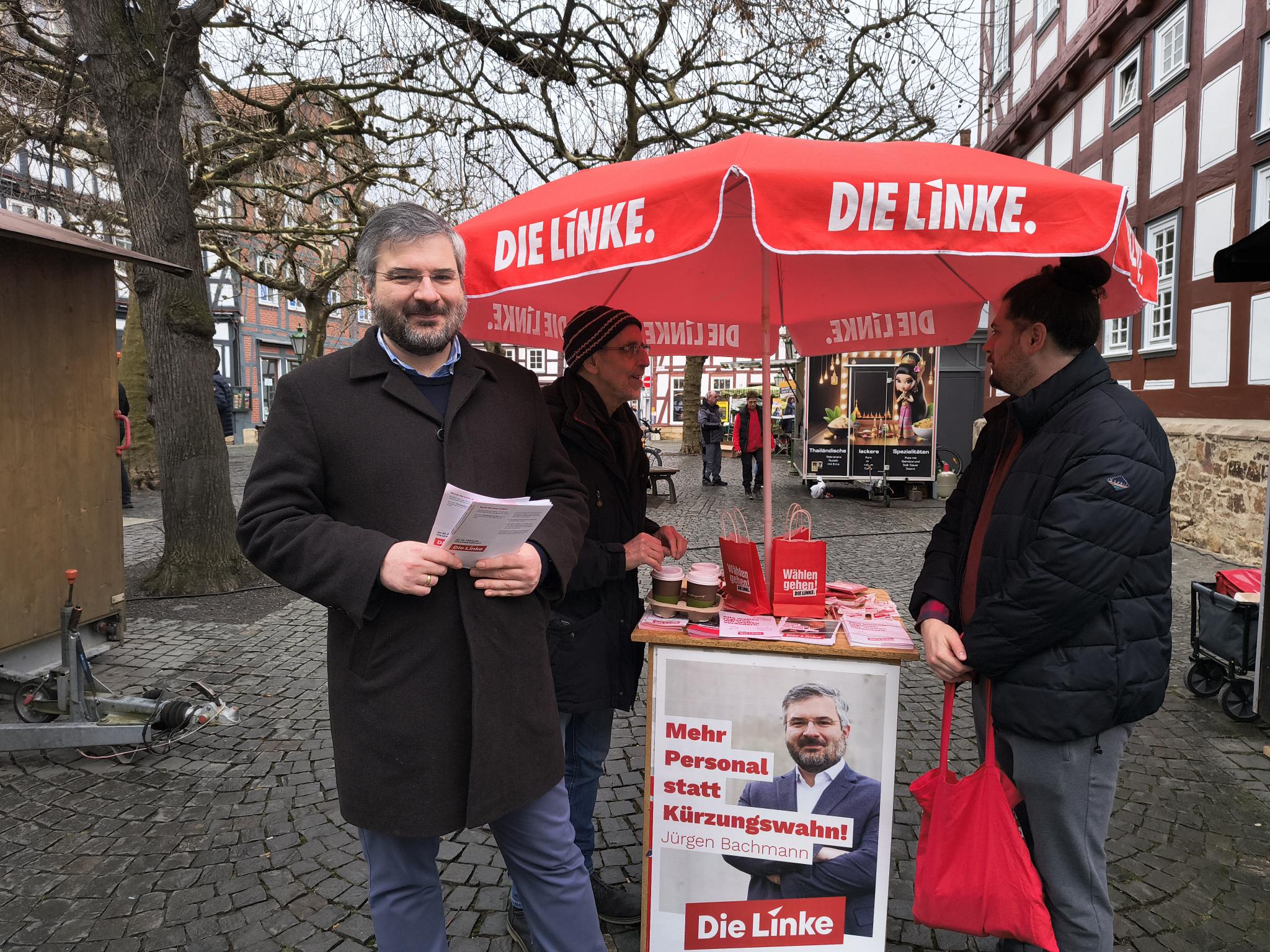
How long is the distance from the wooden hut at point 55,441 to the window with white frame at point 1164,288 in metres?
12.1

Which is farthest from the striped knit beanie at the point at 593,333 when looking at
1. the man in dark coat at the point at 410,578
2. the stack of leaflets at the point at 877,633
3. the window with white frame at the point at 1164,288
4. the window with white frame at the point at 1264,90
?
the window with white frame at the point at 1164,288

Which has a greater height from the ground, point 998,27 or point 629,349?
point 998,27

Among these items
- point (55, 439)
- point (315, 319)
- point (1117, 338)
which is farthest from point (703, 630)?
point (315, 319)

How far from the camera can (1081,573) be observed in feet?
6.20

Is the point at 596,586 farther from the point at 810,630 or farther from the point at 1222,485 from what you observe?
the point at 1222,485

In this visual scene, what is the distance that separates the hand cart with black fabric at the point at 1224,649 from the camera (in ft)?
14.2

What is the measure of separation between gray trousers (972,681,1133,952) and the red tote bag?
58mm

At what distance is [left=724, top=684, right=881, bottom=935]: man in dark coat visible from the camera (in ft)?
7.41

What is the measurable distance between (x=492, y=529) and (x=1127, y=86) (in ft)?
49.4

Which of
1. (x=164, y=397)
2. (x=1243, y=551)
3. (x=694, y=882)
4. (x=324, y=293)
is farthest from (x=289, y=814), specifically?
(x=324, y=293)

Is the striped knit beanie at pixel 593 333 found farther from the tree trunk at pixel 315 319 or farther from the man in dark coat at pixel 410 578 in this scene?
the tree trunk at pixel 315 319

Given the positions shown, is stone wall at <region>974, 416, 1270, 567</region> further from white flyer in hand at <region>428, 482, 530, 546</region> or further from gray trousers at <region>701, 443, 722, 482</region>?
white flyer in hand at <region>428, 482, 530, 546</region>

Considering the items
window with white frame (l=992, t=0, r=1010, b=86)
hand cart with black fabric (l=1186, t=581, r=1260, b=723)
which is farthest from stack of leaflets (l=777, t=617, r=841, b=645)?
window with white frame (l=992, t=0, r=1010, b=86)

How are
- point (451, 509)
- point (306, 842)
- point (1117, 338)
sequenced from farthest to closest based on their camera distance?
point (1117, 338)
point (306, 842)
point (451, 509)
